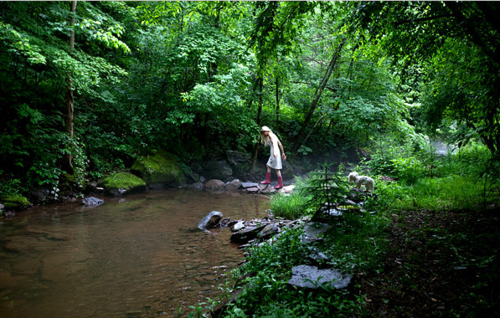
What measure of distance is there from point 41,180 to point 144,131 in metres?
4.30

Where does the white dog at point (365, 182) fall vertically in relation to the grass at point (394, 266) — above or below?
above

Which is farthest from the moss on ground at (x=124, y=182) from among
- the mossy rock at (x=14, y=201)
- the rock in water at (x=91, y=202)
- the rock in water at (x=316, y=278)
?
the rock in water at (x=316, y=278)

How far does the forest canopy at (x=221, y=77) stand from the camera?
4184mm

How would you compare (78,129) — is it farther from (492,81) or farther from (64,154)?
(492,81)

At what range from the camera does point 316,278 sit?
8.64ft

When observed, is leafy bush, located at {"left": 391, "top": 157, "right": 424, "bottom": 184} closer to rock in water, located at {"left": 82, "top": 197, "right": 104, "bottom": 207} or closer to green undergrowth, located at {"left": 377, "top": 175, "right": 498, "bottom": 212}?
green undergrowth, located at {"left": 377, "top": 175, "right": 498, "bottom": 212}

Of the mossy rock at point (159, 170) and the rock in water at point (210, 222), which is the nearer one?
the rock in water at point (210, 222)

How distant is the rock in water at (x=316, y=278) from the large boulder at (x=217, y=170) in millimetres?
10530

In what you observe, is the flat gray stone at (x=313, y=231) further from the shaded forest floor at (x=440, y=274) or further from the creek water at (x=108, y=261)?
the creek water at (x=108, y=261)

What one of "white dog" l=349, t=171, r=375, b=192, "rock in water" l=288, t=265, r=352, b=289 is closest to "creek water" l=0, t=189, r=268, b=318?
"rock in water" l=288, t=265, r=352, b=289

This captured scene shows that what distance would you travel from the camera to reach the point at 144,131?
37.0ft

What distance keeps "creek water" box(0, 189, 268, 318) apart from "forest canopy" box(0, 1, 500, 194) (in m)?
2.53

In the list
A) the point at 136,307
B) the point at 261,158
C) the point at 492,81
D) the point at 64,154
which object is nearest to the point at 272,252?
the point at 136,307

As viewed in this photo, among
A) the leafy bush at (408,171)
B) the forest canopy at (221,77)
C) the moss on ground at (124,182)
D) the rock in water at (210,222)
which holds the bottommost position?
the rock in water at (210,222)
